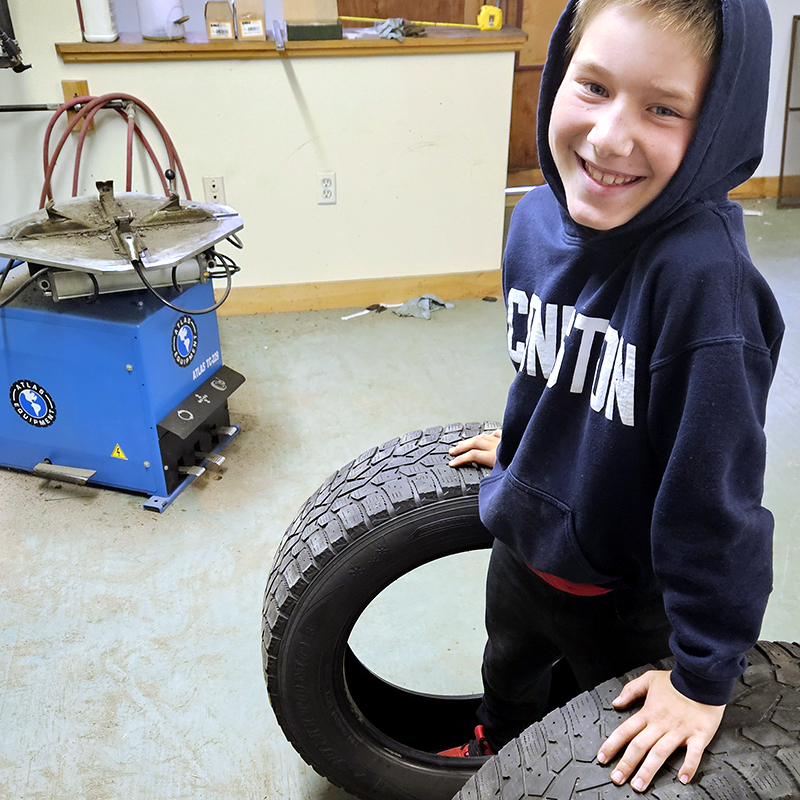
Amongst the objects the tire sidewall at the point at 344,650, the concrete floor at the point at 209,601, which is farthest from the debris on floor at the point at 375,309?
the tire sidewall at the point at 344,650

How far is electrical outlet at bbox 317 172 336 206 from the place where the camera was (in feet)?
9.99

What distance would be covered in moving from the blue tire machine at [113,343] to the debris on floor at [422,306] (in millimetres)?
1098

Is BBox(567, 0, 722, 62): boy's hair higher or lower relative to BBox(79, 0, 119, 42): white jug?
higher

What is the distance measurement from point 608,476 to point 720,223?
271 mm

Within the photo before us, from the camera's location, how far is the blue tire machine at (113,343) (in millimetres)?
1964

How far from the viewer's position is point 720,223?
0.75 meters

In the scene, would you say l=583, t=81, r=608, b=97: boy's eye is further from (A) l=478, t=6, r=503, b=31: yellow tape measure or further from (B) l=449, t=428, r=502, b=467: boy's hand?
(A) l=478, t=6, r=503, b=31: yellow tape measure

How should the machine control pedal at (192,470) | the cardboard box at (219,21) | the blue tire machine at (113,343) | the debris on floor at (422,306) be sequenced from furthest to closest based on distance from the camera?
1. the debris on floor at (422,306)
2. the cardboard box at (219,21)
3. the machine control pedal at (192,470)
4. the blue tire machine at (113,343)

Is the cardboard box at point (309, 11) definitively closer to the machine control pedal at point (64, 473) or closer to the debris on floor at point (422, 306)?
the debris on floor at point (422, 306)

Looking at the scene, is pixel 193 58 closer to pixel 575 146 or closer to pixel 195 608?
pixel 195 608

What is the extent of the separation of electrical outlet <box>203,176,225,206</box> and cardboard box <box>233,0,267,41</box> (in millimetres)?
497

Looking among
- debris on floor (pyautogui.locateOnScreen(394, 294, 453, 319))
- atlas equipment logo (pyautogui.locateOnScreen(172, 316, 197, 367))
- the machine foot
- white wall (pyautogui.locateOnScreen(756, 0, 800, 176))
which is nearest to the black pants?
the machine foot

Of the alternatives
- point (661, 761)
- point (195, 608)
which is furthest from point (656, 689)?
point (195, 608)

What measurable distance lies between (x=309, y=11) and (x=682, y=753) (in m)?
2.69
